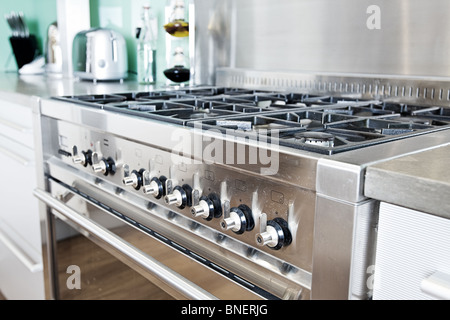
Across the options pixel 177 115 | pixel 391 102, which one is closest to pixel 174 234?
pixel 177 115

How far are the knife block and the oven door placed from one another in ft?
5.82

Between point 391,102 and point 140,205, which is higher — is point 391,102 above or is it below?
above

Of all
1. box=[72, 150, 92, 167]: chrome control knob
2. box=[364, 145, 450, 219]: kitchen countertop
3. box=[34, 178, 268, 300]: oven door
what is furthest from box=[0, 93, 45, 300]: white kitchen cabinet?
box=[364, 145, 450, 219]: kitchen countertop

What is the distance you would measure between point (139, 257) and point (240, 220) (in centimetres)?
35

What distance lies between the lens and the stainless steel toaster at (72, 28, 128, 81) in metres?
1.96

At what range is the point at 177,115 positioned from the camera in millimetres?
1037

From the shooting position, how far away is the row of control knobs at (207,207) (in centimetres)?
70

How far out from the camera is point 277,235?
0.70 meters

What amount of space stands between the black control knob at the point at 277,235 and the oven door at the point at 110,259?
0.38 ft

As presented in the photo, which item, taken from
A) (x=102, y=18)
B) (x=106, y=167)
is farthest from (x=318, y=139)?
(x=102, y=18)
